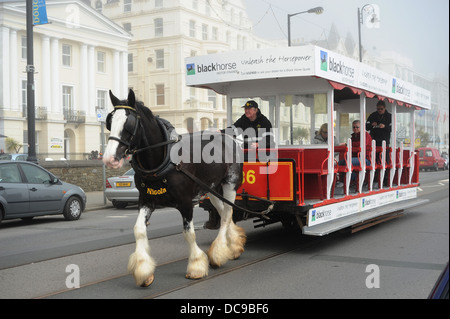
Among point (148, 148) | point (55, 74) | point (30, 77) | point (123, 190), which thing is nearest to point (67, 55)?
point (55, 74)

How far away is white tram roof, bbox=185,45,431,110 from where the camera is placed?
7.10 meters

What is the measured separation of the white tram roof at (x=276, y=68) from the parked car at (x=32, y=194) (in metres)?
5.65

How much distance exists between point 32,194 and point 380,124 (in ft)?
26.5

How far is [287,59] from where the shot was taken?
7.17 metres

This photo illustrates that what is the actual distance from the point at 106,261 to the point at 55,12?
105 feet

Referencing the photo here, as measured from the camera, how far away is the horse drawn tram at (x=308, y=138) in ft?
24.0

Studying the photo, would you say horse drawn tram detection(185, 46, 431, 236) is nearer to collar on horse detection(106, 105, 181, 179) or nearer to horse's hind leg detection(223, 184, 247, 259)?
horse's hind leg detection(223, 184, 247, 259)

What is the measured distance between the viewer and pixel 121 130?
17.2ft

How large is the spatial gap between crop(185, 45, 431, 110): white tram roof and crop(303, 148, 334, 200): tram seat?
1168 mm

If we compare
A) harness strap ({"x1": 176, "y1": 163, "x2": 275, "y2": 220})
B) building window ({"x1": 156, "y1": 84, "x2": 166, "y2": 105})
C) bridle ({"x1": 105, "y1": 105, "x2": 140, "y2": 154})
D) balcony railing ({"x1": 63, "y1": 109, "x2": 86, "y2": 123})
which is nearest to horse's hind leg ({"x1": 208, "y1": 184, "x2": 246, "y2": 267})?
harness strap ({"x1": 176, "y1": 163, "x2": 275, "y2": 220})

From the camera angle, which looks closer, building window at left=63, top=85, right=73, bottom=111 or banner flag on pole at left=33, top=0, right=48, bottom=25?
banner flag on pole at left=33, top=0, right=48, bottom=25

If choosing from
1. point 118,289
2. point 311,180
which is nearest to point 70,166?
point 311,180

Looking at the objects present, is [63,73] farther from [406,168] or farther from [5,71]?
[406,168]
